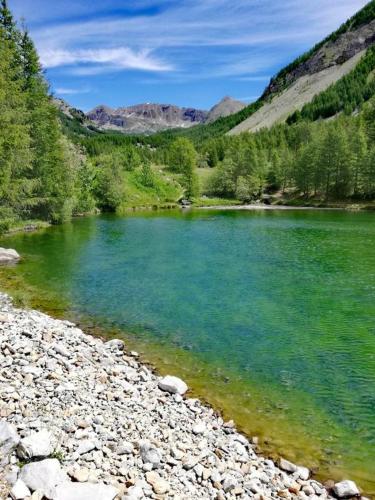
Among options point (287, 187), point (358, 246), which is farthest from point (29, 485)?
point (287, 187)

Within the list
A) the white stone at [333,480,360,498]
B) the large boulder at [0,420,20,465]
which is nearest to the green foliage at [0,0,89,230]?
the large boulder at [0,420,20,465]

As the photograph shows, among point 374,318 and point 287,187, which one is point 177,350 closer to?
point 374,318

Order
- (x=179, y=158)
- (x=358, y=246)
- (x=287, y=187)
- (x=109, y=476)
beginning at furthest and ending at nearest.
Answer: (x=179, y=158), (x=287, y=187), (x=358, y=246), (x=109, y=476)

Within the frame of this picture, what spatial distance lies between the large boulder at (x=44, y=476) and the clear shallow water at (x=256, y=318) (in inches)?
253

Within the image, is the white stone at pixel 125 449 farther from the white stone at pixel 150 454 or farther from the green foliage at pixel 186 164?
the green foliage at pixel 186 164

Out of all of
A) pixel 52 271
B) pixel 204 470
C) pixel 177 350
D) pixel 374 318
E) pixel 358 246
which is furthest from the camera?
pixel 358 246

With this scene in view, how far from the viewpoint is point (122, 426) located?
11.8 metres

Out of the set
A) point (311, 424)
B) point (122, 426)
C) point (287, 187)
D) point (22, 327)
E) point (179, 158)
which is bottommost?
point (311, 424)

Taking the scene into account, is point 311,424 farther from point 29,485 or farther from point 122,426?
point 29,485

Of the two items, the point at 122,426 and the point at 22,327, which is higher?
the point at 22,327

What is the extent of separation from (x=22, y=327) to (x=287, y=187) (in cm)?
13785

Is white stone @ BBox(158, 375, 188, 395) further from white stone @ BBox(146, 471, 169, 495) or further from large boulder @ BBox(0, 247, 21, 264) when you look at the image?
large boulder @ BBox(0, 247, 21, 264)

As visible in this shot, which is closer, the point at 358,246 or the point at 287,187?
the point at 358,246

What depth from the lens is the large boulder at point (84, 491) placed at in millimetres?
8468
